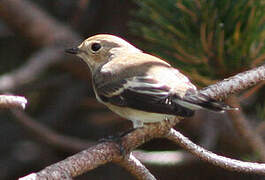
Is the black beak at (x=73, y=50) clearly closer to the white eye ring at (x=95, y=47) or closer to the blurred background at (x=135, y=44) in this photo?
the white eye ring at (x=95, y=47)

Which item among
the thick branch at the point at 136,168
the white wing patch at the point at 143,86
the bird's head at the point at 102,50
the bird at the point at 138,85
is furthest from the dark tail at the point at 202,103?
the bird's head at the point at 102,50

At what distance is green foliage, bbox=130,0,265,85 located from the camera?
2.12 m

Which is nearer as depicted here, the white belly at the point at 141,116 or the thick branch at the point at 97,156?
the thick branch at the point at 97,156

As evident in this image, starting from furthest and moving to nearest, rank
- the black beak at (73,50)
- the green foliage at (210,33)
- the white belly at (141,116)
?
the black beak at (73,50) → the green foliage at (210,33) → the white belly at (141,116)

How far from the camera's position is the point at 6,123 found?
12.1 feet

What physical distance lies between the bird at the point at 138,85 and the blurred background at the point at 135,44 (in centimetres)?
12

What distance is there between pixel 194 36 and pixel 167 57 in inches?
6.5

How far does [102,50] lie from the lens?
2455 millimetres

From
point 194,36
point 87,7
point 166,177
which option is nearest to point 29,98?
point 87,7

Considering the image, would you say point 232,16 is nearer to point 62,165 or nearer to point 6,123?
point 62,165

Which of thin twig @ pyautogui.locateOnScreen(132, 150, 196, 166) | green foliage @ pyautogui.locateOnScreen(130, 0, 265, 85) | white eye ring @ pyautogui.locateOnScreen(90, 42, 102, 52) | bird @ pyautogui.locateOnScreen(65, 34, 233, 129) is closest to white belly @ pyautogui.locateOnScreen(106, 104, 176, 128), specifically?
bird @ pyautogui.locateOnScreen(65, 34, 233, 129)

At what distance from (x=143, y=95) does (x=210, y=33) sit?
37 cm

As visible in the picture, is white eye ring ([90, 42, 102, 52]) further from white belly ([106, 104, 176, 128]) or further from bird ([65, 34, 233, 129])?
white belly ([106, 104, 176, 128])

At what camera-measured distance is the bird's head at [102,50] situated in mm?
2422
